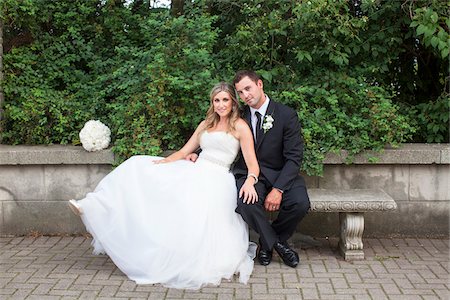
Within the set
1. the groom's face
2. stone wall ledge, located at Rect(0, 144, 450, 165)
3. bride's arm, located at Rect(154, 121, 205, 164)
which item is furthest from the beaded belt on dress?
stone wall ledge, located at Rect(0, 144, 450, 165)

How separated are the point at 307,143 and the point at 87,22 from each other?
350 centimetres

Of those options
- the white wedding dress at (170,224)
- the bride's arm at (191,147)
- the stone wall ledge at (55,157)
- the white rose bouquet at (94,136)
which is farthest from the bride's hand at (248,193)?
the white rose bouquet at (94,136)

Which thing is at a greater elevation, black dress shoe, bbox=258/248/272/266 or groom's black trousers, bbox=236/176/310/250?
groom's black trousers, bbox=236/176/310/250

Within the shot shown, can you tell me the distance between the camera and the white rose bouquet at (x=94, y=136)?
550 centimetres

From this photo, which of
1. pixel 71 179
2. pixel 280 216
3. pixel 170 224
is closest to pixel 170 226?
pixel 170 224

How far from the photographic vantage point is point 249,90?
4.82 meters

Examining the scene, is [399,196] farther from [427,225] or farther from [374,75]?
[374,75]

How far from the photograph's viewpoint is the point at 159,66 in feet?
18.5

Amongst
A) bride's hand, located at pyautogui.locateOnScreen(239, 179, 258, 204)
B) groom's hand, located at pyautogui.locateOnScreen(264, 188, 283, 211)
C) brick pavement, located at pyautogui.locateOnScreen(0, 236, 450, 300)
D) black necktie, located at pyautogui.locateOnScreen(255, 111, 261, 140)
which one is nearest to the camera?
brick pavement, located at pyautogui.locateOnScreen(0, 236, 450, 300)

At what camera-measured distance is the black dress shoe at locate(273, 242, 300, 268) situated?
4.73m

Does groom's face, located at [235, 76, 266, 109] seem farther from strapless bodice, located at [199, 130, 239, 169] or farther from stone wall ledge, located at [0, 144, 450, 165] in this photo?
stone wall ledge, located at [0, 144, 450, 165]

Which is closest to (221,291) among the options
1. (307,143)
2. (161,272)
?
(161,272)

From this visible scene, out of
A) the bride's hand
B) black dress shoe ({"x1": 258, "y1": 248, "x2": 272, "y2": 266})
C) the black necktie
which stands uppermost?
the black necktie

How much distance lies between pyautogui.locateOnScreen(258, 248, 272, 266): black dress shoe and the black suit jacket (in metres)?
0.60
